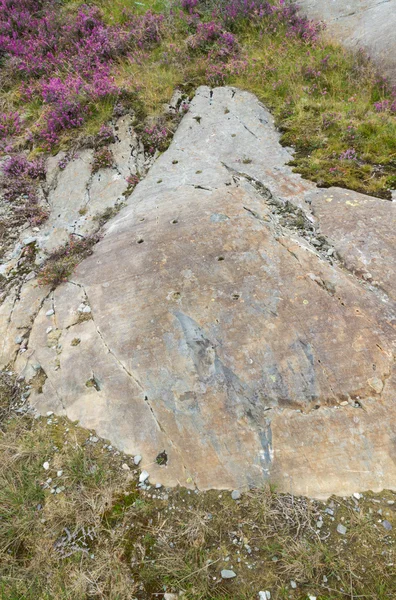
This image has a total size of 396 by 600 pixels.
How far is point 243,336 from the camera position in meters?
5.02

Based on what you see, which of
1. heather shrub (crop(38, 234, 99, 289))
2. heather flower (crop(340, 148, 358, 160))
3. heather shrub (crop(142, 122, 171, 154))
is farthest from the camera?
heather shrub (crop(142, 122, 171, 154))

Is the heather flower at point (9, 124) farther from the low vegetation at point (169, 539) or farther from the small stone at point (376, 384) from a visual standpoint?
the small stone at point (376, 384)

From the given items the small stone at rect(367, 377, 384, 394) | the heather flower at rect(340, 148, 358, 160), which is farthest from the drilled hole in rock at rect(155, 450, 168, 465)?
the heather flower at rect(340, 148, 358, 160)

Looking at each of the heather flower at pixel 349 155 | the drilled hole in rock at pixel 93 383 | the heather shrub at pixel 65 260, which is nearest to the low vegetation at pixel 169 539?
the drilled hole in rock at pixel 93 383

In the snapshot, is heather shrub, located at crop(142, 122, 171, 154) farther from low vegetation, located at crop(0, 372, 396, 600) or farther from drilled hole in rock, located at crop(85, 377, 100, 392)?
low vegetation, located at crop(0, 372, 396, 600)

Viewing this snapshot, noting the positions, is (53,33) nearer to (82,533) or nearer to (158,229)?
(158,229)

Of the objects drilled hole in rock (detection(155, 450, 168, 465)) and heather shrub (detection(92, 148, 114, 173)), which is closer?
drilled hole in rock (detection(155, 450, 168, 465))

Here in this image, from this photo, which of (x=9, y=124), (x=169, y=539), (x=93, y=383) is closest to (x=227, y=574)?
(x=169, y=539)

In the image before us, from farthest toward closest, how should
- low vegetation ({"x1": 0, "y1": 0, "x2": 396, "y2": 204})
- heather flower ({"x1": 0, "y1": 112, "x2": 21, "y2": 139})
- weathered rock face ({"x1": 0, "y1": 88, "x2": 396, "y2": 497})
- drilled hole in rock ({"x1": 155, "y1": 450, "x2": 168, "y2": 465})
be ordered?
heather flower ({"x1": 0, "y1": 112, "x2": 21, "y2": 139}) < low vegetation ({"x1": 0, "y1": 0, "x2": 396, "y2": 204}) < drilled hole in rock ({"x1": 155, "y1": 450, "x2": 168, "y2": 465}) < weathered rock face ({"x1": 0, "y1": 88, "x2": 396, "y2": 497})

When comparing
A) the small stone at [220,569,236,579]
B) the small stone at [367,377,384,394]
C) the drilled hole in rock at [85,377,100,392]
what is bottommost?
the small stone at [220,569,236,579]

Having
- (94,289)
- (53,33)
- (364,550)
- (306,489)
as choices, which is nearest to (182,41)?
(53,33)

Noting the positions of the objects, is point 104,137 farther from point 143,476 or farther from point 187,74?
point 143,476

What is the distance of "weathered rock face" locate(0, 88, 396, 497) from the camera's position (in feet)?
14.4

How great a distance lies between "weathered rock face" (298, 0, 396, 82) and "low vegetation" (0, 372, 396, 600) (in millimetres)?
9112
